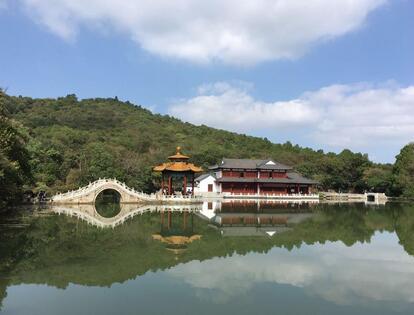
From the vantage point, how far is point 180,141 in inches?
3216

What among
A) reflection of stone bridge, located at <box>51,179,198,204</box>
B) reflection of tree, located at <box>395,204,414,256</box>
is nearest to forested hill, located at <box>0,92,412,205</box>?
reflection of stone bridge, located at <box>51,179,198,204</box>

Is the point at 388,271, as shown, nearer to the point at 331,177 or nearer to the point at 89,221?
the point at 89,221

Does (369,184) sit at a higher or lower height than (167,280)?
higher

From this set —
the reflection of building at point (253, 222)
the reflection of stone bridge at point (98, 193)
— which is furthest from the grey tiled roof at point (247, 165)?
the reflection of building at point (253, 222)

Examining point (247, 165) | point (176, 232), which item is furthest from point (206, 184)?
point (176, 232)

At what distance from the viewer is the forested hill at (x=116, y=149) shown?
3922 cm

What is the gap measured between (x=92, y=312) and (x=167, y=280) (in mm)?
3079

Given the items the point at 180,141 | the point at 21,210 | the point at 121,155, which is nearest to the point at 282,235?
the point at 21,210

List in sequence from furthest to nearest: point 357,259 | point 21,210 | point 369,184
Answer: point 369,184
point 21,210
point 357,259

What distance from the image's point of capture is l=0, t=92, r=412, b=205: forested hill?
39.2 meters

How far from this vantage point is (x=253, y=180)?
163ft

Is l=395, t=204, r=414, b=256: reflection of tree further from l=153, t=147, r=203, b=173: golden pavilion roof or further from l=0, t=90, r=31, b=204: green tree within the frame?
l=153, t=147, r=203, b=173: golden pavilion roof

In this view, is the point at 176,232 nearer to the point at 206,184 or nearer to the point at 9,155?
the point at 9,155

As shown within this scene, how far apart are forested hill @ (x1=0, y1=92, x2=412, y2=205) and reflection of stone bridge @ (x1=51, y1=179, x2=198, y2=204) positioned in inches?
86.5
